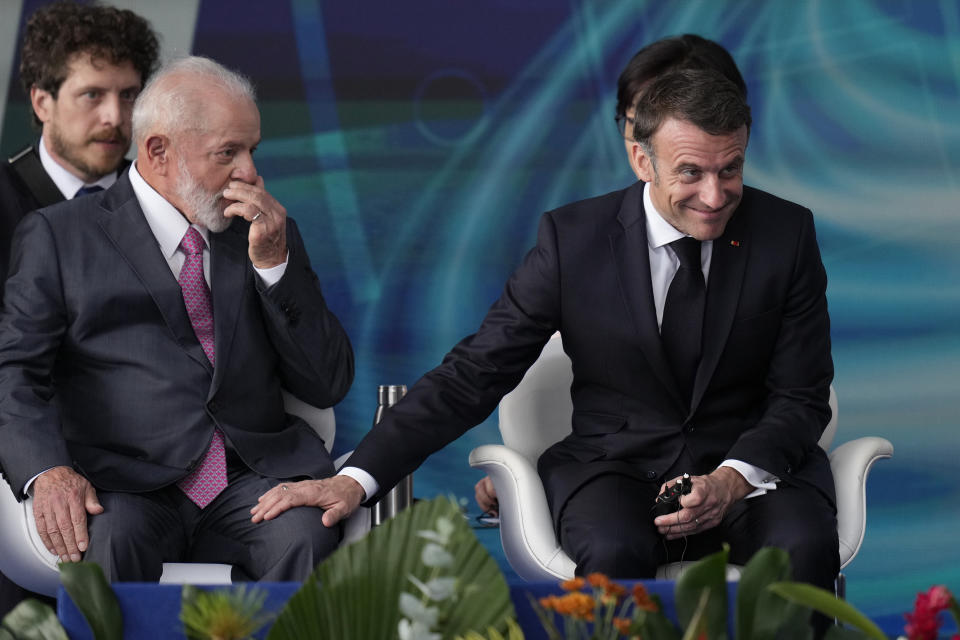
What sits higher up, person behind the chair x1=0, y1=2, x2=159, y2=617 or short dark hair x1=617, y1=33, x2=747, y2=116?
short dark hair x1=617, y1=33, x2=747, y2=116

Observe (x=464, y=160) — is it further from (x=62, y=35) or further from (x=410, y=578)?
(x=410, y=578)

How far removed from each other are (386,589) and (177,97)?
1.83m

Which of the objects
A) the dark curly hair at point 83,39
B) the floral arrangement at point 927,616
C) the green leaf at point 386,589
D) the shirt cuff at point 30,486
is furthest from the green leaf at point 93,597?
the dark curly hair at point 83,39

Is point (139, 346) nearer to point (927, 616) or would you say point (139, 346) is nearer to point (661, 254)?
point (661, 254)

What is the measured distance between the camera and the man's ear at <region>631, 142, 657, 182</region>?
2.73m

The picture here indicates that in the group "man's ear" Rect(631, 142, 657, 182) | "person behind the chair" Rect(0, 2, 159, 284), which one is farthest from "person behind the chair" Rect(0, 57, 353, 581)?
"man's ear" Rect(631, 142, 657, 182)

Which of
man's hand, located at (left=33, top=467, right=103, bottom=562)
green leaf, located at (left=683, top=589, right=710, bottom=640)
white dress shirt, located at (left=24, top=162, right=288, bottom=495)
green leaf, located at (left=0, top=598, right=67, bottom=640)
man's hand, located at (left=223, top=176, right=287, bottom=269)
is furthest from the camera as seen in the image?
white dress shirt, located at (left=24, top=162, right=288, bottom=495)

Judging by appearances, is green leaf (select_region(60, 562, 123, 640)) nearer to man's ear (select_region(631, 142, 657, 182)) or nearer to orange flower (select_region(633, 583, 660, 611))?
orange flower (select_region(633, 583, 660, 611))

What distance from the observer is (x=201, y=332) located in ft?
9.21

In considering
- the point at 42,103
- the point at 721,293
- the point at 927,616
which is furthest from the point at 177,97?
the point at 927,616

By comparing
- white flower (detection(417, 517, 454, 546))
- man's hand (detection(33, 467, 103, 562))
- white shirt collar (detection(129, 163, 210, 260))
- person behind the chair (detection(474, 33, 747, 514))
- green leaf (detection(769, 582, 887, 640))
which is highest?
person behind the chair (detection(474, 33, 747, 514))

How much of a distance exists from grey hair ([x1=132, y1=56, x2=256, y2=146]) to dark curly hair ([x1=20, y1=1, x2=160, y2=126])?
57cm

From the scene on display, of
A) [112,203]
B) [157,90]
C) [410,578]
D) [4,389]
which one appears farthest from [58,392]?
[410,578]

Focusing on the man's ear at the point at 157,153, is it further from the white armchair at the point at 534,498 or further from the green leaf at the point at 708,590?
the green leaf at the point at 708,590
